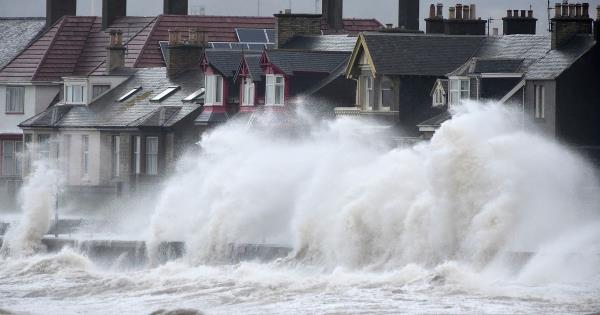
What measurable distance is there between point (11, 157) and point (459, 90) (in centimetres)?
2601

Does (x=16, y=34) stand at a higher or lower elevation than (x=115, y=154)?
higher

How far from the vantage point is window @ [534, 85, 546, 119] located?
5212 cm

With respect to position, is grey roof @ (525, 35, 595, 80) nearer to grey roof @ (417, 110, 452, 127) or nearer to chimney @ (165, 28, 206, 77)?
grey roof @ (417, 110, 452, 127)

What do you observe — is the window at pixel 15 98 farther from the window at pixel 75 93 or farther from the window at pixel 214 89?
the window at pixel 214 89

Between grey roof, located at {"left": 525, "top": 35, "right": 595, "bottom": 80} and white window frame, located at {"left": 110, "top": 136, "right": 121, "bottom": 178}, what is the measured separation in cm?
1871

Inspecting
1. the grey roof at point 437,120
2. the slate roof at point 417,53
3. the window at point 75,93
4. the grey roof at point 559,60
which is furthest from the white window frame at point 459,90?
the window at point 75,93

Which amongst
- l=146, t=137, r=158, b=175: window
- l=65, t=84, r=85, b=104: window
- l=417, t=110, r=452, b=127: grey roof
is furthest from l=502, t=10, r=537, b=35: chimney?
l=65, t=84, r=85, b=104: window

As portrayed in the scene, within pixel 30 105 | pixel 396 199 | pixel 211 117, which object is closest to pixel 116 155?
pixel 211 117

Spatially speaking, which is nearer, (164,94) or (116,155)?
(164,94)

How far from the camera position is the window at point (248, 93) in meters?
61.8

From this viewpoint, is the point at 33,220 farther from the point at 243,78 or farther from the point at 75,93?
the point at 75,93

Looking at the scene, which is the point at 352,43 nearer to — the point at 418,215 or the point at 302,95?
the point at 302,95

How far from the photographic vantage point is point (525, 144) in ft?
147

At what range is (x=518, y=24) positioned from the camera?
59875mm
